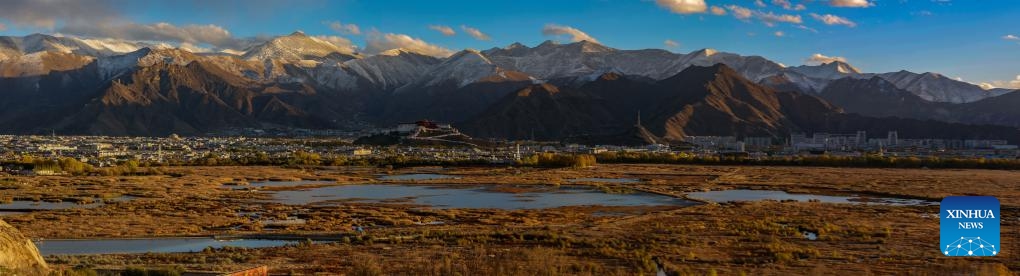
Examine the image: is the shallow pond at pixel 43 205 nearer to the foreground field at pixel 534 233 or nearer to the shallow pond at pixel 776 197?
the foreground field at pixel 534 233

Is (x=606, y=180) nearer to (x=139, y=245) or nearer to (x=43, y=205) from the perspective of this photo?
(x=43, y=205)

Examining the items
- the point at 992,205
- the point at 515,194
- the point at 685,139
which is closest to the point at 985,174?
the point at 515,194

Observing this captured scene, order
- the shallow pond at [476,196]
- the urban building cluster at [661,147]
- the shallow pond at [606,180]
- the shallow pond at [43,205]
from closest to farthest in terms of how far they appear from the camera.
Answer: the shallow pond at [43,205] → the shallow pond at [476,196] → the shallow pond at [606,180] → the urban building cluster at [661,147]

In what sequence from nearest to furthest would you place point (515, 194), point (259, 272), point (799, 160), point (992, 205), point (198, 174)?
point (992, 205) < point (259, 272) < point (515, 194) < point (198, 174) < point (799, 160)

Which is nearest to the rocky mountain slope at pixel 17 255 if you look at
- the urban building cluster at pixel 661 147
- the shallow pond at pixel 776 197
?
the shallow pond at pixel 776 197

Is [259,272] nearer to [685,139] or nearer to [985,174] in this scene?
[985,174]

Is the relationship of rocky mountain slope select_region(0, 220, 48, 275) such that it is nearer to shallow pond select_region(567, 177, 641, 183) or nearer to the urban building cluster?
shallow pond select_region(567, 177, 641, 183)
